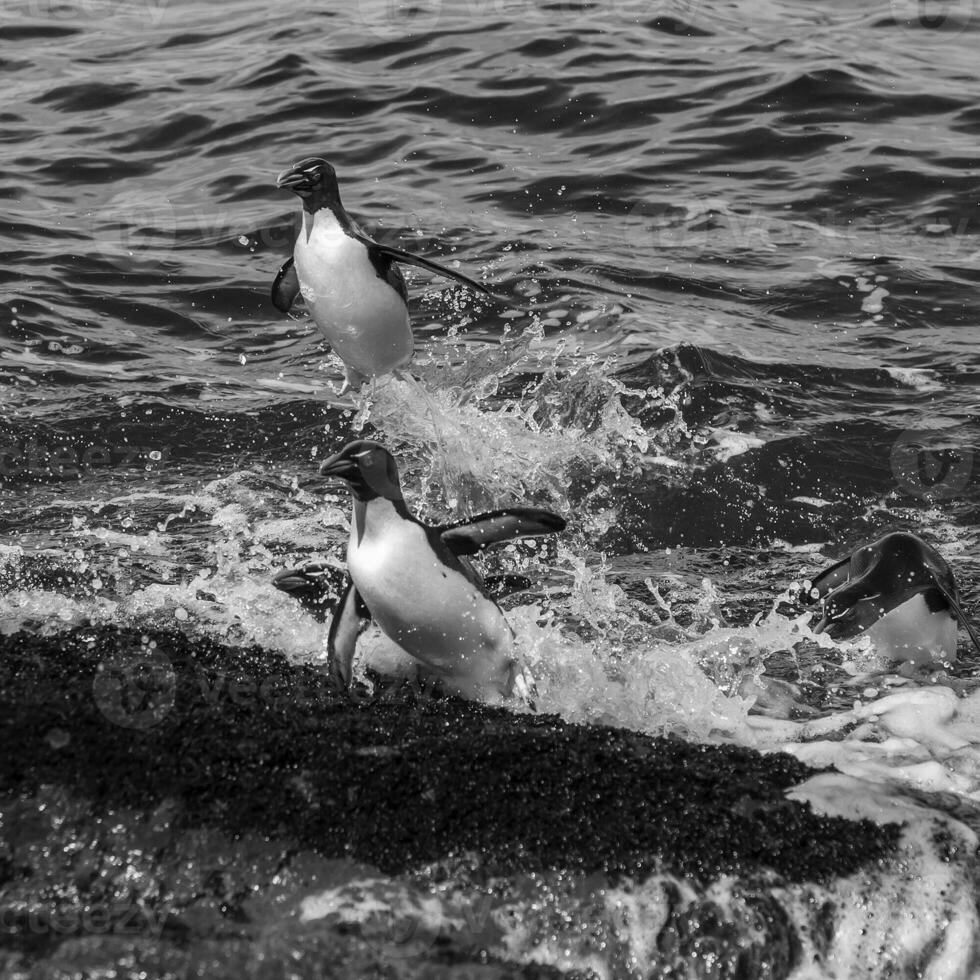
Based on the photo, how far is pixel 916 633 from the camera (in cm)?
552

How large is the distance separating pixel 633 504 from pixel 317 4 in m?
11.2

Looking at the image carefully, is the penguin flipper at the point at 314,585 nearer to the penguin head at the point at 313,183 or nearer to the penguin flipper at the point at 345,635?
the penguin flipper at the point at 345,635

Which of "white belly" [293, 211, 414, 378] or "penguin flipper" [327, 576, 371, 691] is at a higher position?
"white belly" [293, 211, 414, 378]

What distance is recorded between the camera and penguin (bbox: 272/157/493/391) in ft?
24.0

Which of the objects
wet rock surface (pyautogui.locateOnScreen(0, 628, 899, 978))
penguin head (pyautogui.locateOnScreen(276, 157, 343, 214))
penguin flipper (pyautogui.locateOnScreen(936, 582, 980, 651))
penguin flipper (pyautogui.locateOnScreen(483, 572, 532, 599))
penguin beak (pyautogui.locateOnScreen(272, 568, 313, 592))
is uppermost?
penguin head (pyautogui.locateOnScreen(276, 157, 343, 214))

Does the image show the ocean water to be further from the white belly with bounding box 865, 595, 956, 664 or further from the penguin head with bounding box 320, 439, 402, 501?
the penguin head with bounding box 320, 439, 402, 501

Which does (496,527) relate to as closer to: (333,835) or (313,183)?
(333,835)

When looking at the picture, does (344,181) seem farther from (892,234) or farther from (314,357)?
(892,234)

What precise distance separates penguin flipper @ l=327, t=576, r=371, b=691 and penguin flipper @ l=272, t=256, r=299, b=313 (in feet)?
11.4

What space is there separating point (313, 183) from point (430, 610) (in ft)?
11.2

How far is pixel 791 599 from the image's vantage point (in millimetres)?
6047

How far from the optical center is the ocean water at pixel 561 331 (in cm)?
538

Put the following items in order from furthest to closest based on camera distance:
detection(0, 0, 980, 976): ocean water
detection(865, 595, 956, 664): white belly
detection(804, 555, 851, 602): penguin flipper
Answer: detection(804, 555, 851, 602): penguin flipper → detection(865, 595, 956, 664): white belly → detection(0, 0, 980, 976): ocean water

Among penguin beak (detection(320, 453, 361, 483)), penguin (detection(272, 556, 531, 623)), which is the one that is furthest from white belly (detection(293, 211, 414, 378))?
penguin beak (detection(320, 453, 361, 483))
